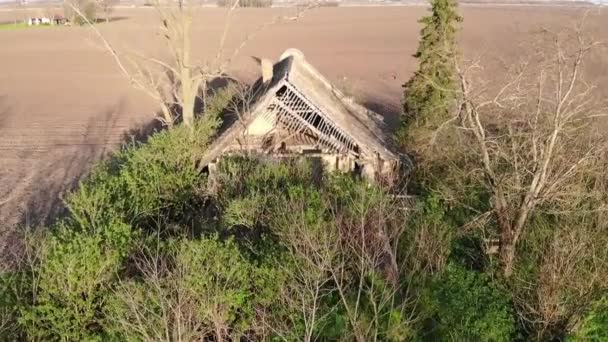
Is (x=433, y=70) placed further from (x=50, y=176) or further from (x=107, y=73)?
(x=107, y=73)

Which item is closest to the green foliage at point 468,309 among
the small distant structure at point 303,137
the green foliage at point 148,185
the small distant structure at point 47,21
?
the small distant structure at point 303,137

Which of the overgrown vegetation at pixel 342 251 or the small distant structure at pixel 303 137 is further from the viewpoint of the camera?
the small distant structure at pixel 303 137

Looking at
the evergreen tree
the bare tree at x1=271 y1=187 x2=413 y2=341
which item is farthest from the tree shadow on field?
the evergreen tree

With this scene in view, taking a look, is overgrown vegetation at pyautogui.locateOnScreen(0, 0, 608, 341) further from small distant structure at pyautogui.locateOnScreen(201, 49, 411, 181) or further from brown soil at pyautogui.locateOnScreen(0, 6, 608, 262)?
brown soil at pyautogui.locateOnScreen(0, 6, 608, 262)

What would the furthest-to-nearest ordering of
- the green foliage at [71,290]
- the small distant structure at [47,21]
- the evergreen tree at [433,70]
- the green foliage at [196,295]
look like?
the small distant structure at [47,21], the evergreen tree at [433,70], the green foliage at [71,290], the green foliage at [196,295]

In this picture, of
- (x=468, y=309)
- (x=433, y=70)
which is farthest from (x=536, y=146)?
(x=433, y=70)

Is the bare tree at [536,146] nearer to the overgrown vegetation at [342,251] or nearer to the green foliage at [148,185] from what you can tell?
the overgrown vegetation at [342,251]
